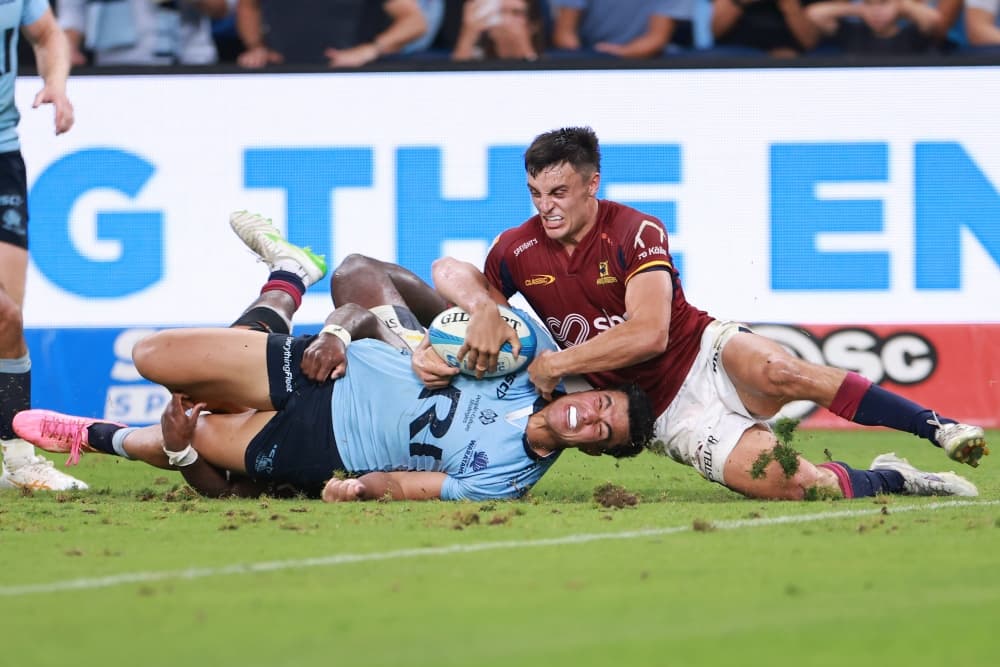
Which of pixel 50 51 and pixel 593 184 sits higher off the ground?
pixel 50 51

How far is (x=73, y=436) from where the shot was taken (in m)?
7.81

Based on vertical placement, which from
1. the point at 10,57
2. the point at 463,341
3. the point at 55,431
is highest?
the point at 10,57

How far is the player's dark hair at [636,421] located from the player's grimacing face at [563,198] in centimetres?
80

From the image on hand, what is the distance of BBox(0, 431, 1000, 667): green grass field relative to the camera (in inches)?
156

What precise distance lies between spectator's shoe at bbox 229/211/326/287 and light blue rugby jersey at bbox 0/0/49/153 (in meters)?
1.29

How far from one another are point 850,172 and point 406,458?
A: 520 centimetres

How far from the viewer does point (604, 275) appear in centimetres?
737

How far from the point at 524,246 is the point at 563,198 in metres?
0.42

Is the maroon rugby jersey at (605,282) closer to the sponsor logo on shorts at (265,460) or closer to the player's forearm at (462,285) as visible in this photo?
the player's forearm at (462,285)

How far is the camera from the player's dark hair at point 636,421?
6.98 metres

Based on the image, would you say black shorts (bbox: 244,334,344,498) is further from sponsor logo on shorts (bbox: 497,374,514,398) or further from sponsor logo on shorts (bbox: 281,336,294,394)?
sponsor logo on shorts (bbox: 497,374,514,398)

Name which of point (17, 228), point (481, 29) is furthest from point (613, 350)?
point (481, 29)

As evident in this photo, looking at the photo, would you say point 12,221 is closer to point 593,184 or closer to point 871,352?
point 593,184

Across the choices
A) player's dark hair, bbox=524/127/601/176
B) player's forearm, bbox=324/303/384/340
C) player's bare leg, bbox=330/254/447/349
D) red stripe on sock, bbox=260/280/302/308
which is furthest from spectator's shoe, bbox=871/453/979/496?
red stripe on sock, bbox=260/280/302/308
